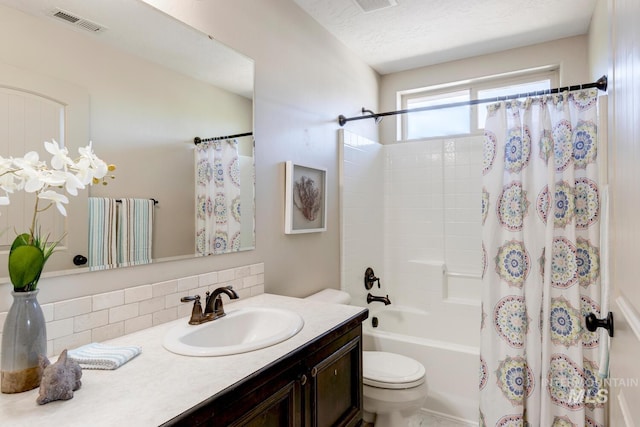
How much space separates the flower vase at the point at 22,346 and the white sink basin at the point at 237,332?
32 cm

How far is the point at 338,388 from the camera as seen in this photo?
A: 4.48 feet

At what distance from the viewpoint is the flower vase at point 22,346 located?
32.3 inches

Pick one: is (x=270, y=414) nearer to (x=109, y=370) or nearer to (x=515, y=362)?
(x=109, y=370)

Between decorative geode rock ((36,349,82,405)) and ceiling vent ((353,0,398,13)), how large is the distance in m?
2.22

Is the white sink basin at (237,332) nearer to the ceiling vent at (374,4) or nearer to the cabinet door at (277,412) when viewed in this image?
the cabinet door at (277,412)

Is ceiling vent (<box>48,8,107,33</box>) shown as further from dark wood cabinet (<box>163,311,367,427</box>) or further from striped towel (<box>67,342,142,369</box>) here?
dark wood cabinet (<box>163,311,367,427</box>)

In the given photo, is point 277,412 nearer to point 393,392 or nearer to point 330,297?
point 393,392

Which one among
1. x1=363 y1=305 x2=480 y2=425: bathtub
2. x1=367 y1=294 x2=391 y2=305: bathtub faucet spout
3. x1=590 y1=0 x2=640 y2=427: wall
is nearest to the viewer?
x1=590 y1=0 x2=640 y2=427: wall

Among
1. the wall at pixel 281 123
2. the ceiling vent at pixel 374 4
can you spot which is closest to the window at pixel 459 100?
the wall at pixel 281 123

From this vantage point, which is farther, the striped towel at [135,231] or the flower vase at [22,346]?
the striped towel at [135,231]

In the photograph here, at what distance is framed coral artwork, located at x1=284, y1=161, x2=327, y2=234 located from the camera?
6.65ft

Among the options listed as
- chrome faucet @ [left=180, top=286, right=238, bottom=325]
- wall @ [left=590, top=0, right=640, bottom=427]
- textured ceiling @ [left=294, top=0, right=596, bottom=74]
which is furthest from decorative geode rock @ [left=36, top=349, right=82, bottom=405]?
textured ceiling @ [left=294, top=0, right=596, bottom=74]

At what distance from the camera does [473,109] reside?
3014 mm

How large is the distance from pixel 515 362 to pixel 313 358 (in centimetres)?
131
